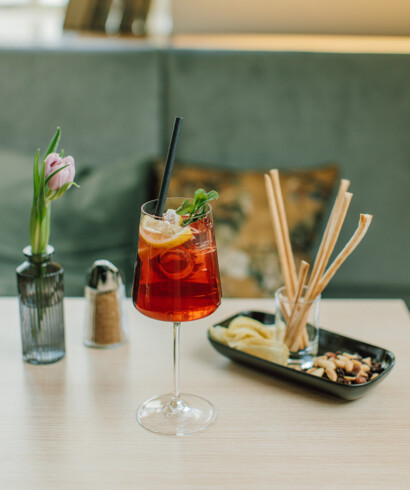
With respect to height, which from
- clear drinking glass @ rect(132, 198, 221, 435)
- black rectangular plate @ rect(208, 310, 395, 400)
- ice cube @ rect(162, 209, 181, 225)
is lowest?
black rectangular plate @ rect(208, 310, 395, 400)

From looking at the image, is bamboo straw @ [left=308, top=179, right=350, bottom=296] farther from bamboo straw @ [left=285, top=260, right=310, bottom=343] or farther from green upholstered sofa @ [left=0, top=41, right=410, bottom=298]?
green upholstered sofa @ [left=0, top=41, right=410, bottom=298]

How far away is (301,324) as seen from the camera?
3.17ft

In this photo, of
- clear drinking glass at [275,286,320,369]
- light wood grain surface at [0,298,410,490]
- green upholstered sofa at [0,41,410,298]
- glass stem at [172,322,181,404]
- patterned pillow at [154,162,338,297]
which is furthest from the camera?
green upholstered sofa at [0,41,410,298]

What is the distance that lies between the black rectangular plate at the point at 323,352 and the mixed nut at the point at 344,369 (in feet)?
0.05

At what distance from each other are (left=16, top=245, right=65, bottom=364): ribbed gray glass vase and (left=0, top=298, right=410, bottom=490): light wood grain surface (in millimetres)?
26

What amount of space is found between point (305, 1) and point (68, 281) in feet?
3.93

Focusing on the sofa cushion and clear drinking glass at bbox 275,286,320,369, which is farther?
the sofa cushion

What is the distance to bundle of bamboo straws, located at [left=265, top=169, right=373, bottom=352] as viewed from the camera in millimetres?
933

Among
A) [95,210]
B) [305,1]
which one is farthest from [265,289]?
[305,1]

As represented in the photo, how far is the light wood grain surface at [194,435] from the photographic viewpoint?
0.74 meters

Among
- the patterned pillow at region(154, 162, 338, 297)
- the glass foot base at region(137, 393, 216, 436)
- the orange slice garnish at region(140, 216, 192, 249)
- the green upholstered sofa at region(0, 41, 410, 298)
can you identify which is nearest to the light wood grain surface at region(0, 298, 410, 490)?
the glass foot base at region(137, 393, 216, 436)

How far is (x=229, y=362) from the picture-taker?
1.01 m

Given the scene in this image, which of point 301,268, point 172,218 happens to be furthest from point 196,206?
point 301,268

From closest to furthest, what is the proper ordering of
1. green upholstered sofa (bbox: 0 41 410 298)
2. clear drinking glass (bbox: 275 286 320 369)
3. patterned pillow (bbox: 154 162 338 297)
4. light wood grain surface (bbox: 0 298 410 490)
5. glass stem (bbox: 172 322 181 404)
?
light wood grain surface (bbox: 0 298 410 490) < glass stem (bbox: 172 322 181 404) < clear drinking glass (bbox: 275 286 320 369) < patterned pillow (bbox: 154 162 338 297) < green upholstered sofa (bbox: 0 41 410 298)
